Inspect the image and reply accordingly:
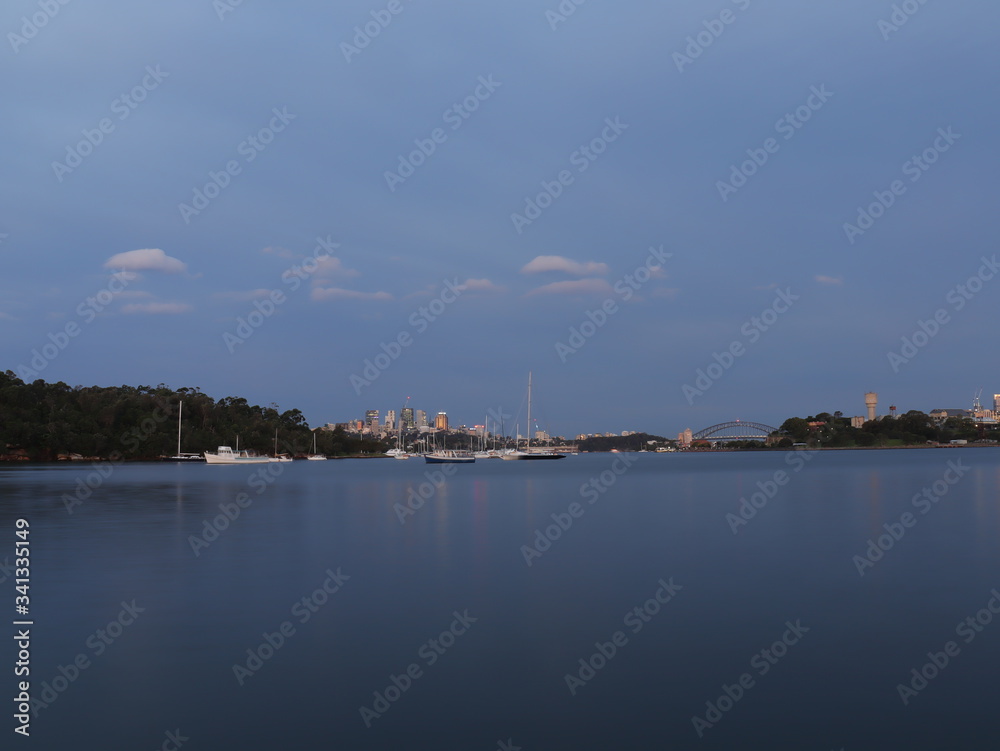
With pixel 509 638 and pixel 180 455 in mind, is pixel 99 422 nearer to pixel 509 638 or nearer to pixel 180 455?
pixel 180 455

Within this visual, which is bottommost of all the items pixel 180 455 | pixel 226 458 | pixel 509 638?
pixel 509 638

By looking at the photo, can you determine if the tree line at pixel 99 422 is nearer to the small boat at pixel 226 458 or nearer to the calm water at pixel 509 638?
the small boat at pixel 226 458

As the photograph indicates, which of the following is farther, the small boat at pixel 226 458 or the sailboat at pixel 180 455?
the sailboat at pixel 180 455

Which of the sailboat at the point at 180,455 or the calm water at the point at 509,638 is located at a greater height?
the sailboat at the point at 180,455

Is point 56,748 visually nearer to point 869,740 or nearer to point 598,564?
point 869,740

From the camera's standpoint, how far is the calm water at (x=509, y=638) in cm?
1309

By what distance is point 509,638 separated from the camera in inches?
738

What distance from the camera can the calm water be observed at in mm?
13094

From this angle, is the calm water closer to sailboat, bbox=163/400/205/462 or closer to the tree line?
the tree line

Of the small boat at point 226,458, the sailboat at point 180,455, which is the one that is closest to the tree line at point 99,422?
the sailboat at point 180,455

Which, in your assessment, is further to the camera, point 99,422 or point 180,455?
point 180,455

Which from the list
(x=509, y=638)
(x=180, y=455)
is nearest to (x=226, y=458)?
(x=180, y=455)

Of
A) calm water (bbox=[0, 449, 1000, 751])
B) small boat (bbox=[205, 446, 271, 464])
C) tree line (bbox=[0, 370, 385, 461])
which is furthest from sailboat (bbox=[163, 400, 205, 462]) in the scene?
calm water (bbox=[0, 449, 1000, 751])

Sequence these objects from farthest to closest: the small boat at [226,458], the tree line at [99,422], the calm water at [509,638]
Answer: the small boat at [226,458]
the tree line at [99,422]
the calm water at [509,638]
